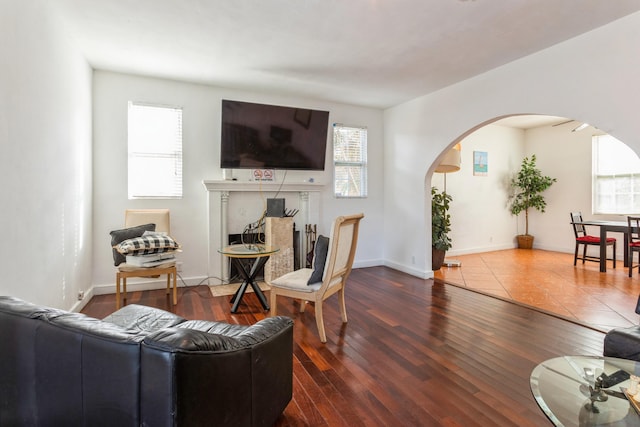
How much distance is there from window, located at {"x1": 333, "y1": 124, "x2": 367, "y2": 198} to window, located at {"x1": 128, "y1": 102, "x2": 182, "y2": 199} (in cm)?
252

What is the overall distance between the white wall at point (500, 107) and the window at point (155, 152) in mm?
3539

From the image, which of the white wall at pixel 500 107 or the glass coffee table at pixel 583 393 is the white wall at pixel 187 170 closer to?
the white wall at pixel 500 107

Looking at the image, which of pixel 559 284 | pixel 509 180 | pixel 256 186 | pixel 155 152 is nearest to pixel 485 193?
pixel 509 180

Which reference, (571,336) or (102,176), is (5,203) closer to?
(102,176)

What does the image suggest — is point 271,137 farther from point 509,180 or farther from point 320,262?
point 509,180

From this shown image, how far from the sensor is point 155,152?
438 cm

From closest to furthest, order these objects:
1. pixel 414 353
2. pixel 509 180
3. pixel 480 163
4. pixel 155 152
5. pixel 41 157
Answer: pixel 41 157
pixel 414 353
pixel 155 152
pixel 480 163
pixel 509 180

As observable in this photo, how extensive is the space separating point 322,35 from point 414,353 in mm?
3047

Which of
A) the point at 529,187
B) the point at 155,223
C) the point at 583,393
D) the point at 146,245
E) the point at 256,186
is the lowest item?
the point at 583,393

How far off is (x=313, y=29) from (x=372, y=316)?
2.95m

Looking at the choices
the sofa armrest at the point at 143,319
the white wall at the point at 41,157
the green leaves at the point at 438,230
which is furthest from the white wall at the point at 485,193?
the white wall at the point at 41,157

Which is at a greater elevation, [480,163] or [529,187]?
[480,163]

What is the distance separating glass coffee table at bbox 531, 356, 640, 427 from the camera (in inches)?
48.7

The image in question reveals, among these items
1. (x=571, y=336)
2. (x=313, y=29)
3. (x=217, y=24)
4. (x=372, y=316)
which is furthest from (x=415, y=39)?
(x=571, y=336)
